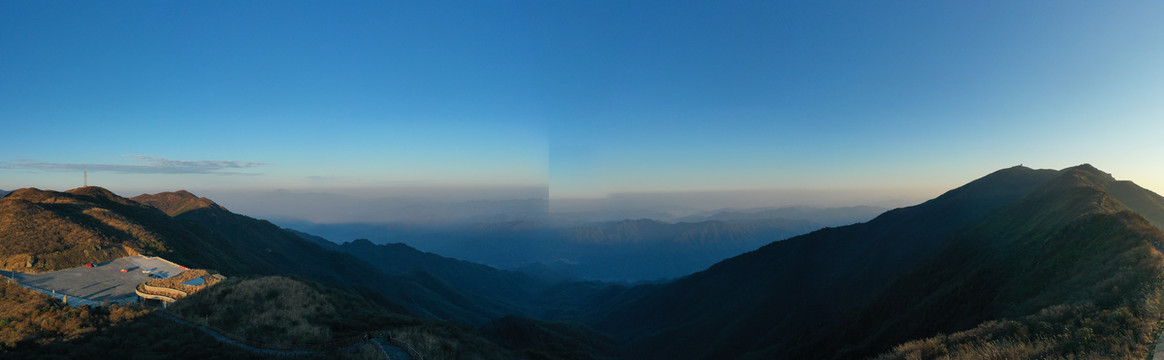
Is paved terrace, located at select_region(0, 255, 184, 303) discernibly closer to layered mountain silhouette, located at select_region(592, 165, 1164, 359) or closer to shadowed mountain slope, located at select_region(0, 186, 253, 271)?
shadowed mountain slope, located at select_region(0, 186, 253, 271)

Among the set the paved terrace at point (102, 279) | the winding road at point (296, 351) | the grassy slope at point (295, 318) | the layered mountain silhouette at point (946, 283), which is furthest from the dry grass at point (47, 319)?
the layered mountain silhouette at point (946, 283)

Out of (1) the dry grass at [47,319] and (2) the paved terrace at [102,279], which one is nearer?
(1) the dry grass at [47,319]

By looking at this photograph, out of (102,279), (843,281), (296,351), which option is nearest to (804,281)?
(843,281)

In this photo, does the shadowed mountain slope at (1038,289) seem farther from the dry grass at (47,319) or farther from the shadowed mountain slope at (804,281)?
the dry grass at (47,319)

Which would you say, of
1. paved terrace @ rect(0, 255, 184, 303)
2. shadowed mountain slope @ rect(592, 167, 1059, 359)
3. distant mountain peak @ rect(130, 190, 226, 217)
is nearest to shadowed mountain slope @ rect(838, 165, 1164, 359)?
shadowed mountain slope @ rect(592, 167, 1059, 359)

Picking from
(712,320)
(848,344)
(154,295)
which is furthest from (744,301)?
(154,295)

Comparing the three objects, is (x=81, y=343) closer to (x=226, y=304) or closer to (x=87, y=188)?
(x=226, y=304)

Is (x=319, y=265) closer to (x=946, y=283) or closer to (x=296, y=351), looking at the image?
(x=296, y=351)
